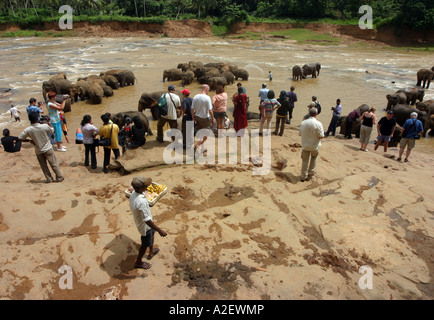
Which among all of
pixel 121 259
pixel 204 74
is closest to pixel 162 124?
pixel 121 259

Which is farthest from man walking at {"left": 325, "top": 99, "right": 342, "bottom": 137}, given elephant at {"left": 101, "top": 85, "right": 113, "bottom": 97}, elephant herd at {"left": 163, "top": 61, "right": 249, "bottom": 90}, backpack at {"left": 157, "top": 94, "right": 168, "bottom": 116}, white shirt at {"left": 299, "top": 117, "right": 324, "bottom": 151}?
elephant at {"left": 101, "top": 85, "right": 113, "bottom": 97}

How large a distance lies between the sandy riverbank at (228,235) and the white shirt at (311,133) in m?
0.81

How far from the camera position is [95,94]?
52.5ft

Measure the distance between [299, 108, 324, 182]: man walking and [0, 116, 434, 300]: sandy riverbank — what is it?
29cm

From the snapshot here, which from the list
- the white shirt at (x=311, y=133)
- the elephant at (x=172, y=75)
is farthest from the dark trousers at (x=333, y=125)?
the elephant at (x=172, y=75)

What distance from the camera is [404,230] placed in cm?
552

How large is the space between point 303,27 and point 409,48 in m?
16.7

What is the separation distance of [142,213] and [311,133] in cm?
416

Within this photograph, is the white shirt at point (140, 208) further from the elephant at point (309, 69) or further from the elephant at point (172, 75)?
the elephant at point (309, 69)

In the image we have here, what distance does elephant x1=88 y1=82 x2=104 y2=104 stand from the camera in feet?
52.5

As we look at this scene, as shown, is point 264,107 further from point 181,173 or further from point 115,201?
point 115,201

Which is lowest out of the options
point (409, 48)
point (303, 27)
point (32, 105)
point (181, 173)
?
point (181, 173)

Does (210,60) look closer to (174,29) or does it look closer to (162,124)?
(162,124)

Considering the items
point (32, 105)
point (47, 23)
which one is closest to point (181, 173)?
point (32, 105)
